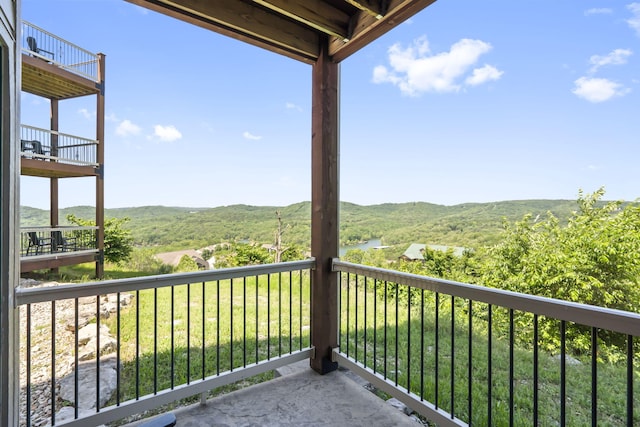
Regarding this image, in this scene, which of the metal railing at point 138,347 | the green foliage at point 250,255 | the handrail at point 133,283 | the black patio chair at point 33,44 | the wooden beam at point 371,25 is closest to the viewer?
the handrail at point 133,283

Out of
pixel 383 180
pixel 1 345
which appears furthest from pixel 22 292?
pixel 383 180

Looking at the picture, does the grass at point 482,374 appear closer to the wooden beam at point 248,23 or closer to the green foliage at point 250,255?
the green foliage at point 250,255

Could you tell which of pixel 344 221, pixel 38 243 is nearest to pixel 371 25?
pixel 344 221

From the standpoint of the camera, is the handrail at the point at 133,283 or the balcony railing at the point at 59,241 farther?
the balcony railing at the point at 59,241

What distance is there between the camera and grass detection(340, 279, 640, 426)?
183 centimetres

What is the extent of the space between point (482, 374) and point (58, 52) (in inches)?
175

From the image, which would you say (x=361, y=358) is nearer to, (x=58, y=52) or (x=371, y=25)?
(x=371, y=25)

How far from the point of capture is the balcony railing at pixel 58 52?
94.5 inches

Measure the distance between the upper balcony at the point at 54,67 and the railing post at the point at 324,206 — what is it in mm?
2005

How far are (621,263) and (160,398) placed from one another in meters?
3.26

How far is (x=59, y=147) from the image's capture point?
267cm

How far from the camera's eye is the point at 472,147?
8.58 ft

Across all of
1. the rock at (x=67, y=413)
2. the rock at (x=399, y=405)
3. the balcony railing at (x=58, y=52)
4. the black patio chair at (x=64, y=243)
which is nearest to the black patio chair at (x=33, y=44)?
the balcony railing at (x=58, y=52)

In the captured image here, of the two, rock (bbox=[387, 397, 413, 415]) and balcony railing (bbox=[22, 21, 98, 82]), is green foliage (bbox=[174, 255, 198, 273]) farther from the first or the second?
rock (bbox=[387, 397, 413, 415])
